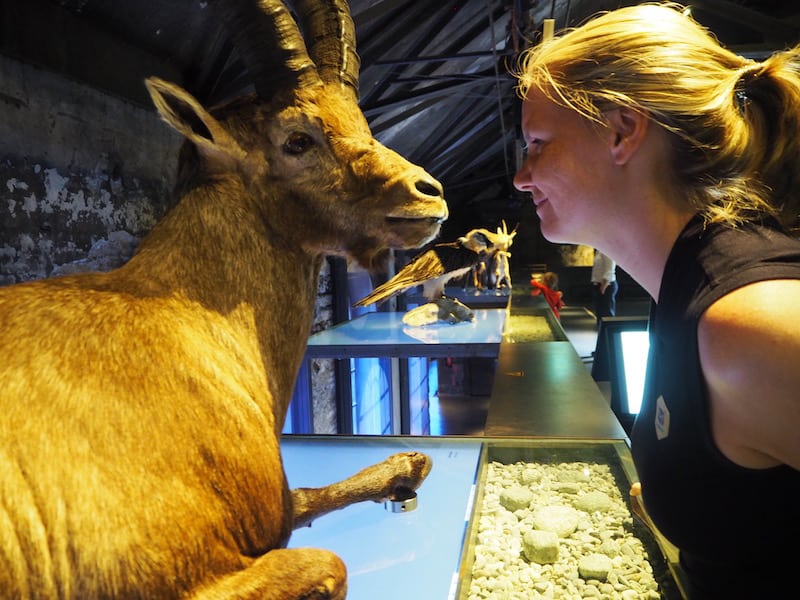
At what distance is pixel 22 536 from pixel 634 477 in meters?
1.68

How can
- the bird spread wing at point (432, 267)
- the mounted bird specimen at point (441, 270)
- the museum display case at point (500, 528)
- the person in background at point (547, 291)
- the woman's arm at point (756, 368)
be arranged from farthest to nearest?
the person in background at point (547, 291) → the mounted bird specimen at point (441, 270) → the bird spread wing at point (432, 267) → the museum display case at point (500, 528) → the woman's arm at point (756, 368)

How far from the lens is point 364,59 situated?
475 centimetres

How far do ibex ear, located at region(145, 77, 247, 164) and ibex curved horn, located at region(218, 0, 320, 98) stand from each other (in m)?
0.14

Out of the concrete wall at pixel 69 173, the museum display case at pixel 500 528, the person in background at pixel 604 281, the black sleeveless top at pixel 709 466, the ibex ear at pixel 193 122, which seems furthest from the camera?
the person in background at pixel 604 281

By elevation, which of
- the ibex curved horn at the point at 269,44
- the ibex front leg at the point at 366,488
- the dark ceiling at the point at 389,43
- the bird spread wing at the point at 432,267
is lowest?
the ibex front leg at the point at 366,488

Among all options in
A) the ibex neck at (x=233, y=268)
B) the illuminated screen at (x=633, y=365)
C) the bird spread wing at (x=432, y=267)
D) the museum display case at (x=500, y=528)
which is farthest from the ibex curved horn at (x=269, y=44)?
the bird spread wing at (x=432, y=267)

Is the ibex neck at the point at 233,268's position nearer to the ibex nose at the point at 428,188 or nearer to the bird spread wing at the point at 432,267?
the ibex nose at the point at 428,188

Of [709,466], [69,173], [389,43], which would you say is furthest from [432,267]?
[709,466]

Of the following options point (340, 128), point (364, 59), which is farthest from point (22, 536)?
point (364, 59)

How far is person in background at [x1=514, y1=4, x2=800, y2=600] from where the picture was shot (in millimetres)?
709

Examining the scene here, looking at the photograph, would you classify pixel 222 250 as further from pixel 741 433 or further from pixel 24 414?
pixel 741 433

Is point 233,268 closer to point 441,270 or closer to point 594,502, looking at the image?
point 594,502

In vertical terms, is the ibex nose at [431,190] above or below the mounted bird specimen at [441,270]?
above

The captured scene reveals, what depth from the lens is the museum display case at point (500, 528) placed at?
1467mm
